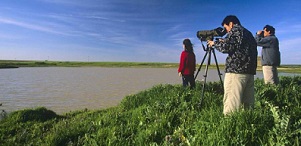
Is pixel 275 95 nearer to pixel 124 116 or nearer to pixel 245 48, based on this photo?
pixel 245 48

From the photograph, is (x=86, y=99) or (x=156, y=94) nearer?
(x=156, y=94)

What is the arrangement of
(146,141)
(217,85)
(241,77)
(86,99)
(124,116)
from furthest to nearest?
(86,99), (217,85), (124,116), (241,77), (146,141)

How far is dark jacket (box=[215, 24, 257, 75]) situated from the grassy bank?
90 centimetres

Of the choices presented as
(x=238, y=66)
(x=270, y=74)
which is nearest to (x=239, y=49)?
(x=238, y=66)

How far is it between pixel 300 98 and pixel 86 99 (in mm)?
11633

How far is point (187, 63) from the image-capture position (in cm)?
966

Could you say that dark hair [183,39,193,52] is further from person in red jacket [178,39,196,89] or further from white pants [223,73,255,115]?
white pants [223,73,255,115]

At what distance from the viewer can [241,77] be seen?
18.4ft

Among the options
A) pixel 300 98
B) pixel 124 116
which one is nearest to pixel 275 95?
pixel 300 98

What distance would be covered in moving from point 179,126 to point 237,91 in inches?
56.0

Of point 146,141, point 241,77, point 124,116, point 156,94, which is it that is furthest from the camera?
point 156,94

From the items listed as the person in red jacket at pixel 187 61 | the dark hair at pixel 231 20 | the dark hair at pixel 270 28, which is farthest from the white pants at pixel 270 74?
the dark hair at pixel 231 20

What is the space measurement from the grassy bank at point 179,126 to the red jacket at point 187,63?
1516 millimetres

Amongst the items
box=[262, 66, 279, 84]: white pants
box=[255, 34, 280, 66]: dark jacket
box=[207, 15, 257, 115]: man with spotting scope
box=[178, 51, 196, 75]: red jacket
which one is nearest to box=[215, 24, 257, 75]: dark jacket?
box=[207, 15, 257, 115]: man with spotting scope
